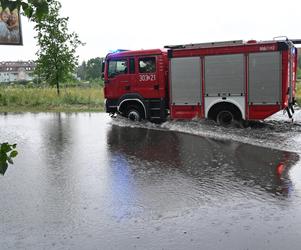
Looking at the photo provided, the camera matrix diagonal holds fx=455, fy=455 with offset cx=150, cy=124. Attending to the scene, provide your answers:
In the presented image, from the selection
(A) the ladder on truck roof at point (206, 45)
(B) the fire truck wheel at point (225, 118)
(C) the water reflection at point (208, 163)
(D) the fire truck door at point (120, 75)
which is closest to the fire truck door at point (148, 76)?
(D) the fire truck door at point (120, 75)

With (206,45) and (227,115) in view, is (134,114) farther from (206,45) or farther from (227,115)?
(206,45)

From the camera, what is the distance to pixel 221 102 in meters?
14.0

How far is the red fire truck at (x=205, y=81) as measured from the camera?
13125 millimetres

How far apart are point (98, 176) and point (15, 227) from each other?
281 cm

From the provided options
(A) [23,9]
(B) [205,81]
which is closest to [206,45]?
(B) [205,81]

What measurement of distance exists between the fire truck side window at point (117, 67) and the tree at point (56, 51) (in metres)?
9.68

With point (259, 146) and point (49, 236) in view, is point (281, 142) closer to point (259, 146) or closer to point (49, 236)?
point (259, 146)

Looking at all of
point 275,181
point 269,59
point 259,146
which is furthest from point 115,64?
point 275,181

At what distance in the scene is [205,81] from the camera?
14117 mm

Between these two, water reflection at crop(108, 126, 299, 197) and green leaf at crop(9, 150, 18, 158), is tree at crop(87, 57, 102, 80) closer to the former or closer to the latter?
water reflection at crop(108, 126, 299, 197)

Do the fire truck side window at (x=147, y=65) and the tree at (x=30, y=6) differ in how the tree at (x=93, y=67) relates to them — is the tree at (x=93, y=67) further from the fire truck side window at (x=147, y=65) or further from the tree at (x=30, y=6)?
the tree at (x=30, y=6)

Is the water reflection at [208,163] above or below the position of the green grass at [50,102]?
below

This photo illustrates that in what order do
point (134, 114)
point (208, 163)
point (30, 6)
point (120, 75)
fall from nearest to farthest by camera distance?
point (30, 6) < point (208, 163) < point (120, 75) < point (134, 114)

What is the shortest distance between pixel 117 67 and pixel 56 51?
10.0 metres
